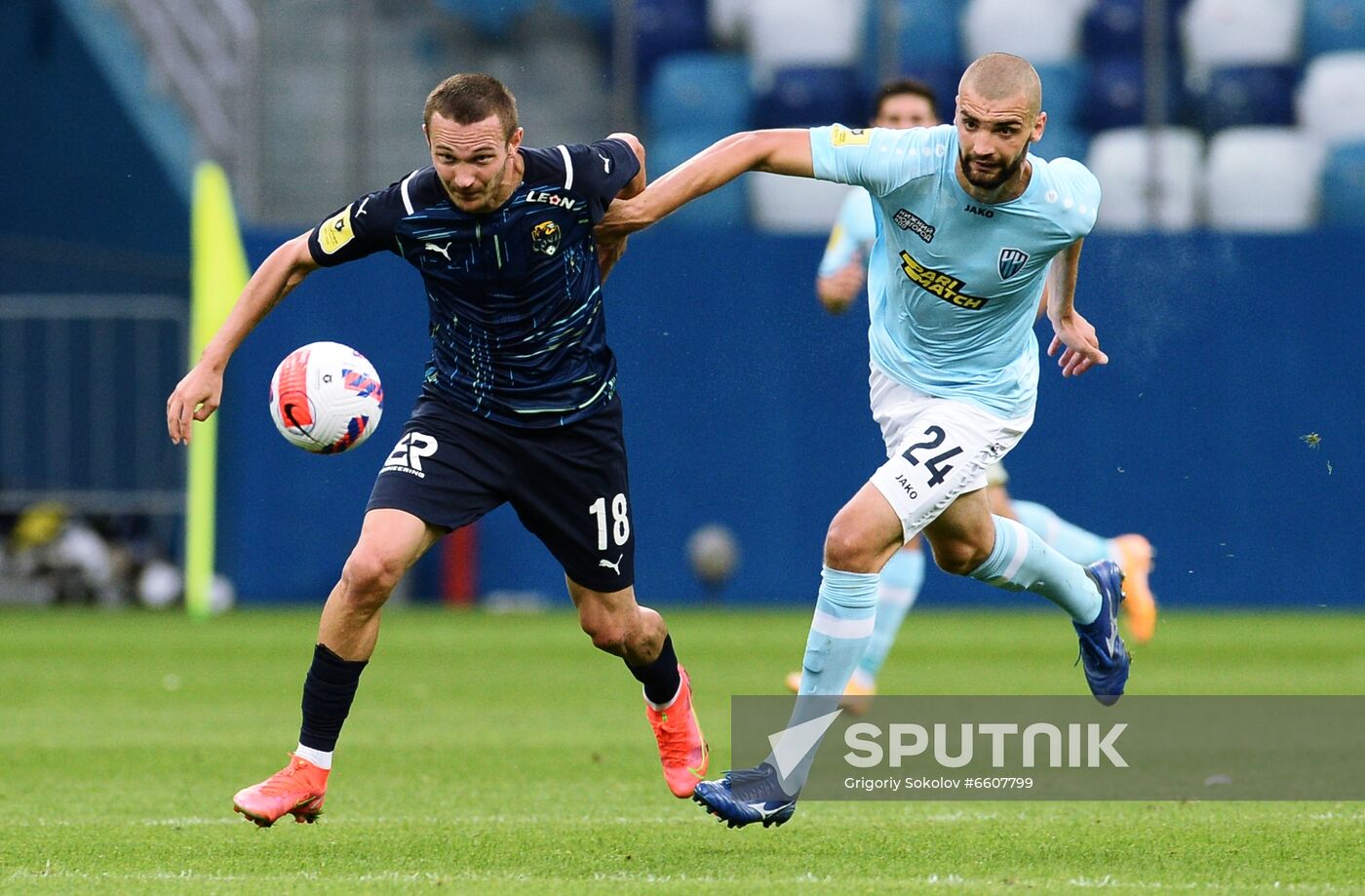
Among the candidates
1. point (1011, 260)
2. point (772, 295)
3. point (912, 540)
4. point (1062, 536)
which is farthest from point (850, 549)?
point (772, 295)

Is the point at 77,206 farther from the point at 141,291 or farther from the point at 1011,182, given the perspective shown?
the point at 1011,182

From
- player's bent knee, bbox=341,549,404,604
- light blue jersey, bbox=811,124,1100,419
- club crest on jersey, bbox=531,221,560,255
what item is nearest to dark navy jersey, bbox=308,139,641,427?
club crest on jersey, bbox=531,221,560,255

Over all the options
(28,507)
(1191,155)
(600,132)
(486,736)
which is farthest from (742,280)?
(486,736)

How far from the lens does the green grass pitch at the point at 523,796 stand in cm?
517

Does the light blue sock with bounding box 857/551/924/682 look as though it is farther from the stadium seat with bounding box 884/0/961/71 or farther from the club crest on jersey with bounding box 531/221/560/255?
the stadium seat with bounding box 884/0/961/71

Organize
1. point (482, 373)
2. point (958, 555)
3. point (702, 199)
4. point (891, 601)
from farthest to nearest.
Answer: point (702, 199)
point (891, 601)
point (958, 555)
point (482, 373)

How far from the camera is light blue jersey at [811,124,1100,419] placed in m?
5.83

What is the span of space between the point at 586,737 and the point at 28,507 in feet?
29.5

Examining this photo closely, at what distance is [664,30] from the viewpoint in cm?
1609

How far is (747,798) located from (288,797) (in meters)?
1.24

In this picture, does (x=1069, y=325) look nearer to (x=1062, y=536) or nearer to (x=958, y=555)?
(x=958, y=555)

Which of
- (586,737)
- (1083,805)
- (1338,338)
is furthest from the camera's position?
(1338,338)

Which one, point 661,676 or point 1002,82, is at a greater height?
point 1002,82

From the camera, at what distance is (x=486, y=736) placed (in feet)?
27.7
